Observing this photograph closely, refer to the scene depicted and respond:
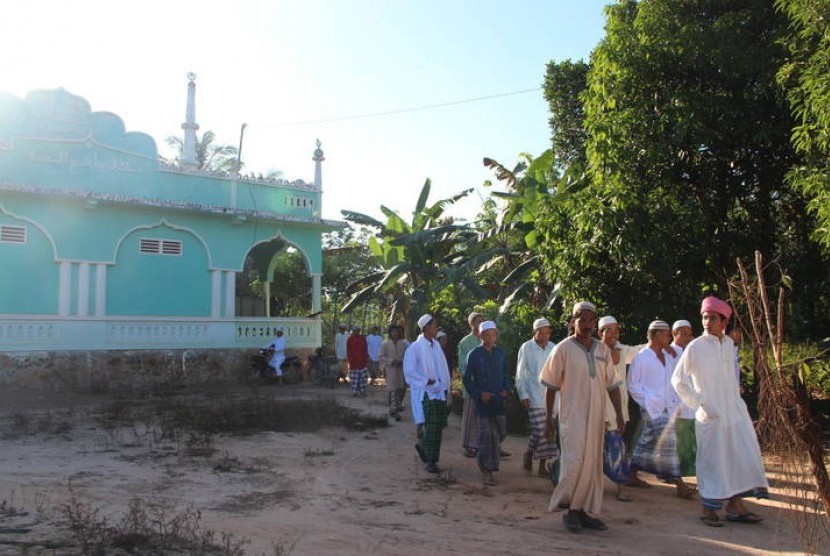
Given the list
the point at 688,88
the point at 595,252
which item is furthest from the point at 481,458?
the point at 688,88

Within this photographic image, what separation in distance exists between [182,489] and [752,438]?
4557 mm

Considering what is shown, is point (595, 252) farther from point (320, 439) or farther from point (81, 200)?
point (81, 200)

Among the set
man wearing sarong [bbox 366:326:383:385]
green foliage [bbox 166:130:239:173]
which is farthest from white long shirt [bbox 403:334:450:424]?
green foliage [bbox 166:130:239:173]

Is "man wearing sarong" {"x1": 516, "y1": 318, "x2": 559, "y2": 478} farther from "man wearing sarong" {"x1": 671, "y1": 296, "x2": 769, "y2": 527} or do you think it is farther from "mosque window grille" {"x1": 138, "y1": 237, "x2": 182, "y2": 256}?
"mosque window grille" {"x1": 138, "y1": 237, "x2": 182, "y2": 256}

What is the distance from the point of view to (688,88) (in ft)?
29.9

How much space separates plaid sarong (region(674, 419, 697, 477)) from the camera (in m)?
6.46

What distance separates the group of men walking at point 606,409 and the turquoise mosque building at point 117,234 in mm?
9238

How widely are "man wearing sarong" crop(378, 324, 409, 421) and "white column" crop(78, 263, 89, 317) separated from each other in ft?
21.9

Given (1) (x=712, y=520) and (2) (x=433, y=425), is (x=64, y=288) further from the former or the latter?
(1) (x=712, y=520)

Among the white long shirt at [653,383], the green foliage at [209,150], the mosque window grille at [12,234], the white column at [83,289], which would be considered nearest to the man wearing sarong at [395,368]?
the white long shirt at [653,383]

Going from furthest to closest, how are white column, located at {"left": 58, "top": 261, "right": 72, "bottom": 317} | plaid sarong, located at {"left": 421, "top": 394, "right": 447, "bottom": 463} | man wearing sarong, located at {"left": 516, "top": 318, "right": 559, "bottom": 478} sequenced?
white column, located at {"left": 58, "top": 261, "right": 72, "bottom": 317} < plaid sarong, located at {"left": 421, "top": 394, "right": 447, "bottom": 463} < man wearing sarong, located at {"left": 516, "top": 318, "right": 559, "bottom": 478}

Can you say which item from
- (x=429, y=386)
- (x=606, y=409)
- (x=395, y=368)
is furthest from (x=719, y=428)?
(x=395, y=368)

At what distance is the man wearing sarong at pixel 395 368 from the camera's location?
11.6 meters

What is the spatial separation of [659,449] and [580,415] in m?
1.54
